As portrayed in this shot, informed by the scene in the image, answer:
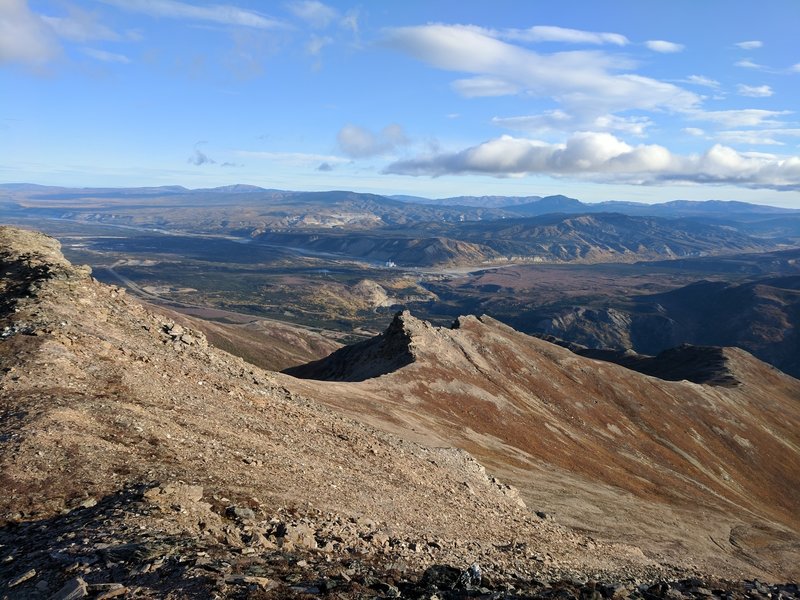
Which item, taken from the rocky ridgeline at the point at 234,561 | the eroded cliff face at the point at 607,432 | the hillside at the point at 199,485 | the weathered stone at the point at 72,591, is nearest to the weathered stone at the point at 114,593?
the rocky ridgeline at the point at 234,561

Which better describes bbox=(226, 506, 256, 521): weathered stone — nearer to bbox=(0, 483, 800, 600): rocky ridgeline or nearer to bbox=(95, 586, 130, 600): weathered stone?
bbox=(0, 483, 800, 600): rocky ridgeline

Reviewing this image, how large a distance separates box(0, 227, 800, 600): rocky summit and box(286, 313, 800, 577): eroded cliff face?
500mm

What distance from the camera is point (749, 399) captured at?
119 metres

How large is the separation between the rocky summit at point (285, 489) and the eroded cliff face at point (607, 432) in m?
0.50

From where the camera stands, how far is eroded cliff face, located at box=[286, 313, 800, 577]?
54.5 meters

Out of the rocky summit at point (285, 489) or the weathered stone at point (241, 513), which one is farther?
the weathered stone at point (241, 513)

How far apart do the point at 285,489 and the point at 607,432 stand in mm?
70394

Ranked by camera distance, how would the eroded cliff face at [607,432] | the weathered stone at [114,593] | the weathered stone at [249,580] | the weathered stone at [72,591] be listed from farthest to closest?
the eroded cliff face at [607,432]
the weathered stone at [249,580]
the weathered stone at [114,593]
the weathered stone at [72,591]

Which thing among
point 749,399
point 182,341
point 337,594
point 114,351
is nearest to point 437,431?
point 182,341

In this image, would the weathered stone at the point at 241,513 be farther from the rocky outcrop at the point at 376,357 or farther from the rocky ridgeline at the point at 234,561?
the rocky outcrop at the point at 376,357

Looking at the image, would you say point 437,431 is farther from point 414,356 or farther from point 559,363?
point 559,363

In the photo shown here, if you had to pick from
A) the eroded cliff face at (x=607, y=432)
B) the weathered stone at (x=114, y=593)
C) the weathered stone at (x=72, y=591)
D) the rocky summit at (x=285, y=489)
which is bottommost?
the eroded cliff face at (x=607, y=432)

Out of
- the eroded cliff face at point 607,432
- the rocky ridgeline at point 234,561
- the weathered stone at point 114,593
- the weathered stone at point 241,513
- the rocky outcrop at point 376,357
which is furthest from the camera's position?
the rocky outcrop at point 376,357

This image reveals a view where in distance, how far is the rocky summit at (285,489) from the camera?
1750cm
